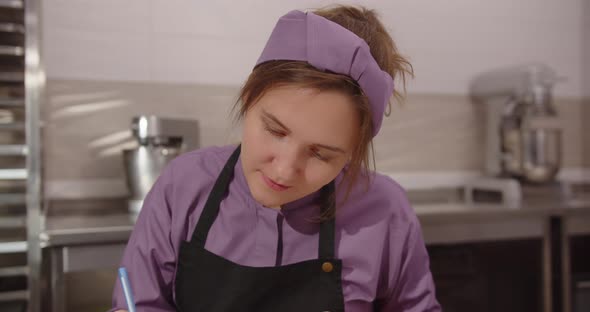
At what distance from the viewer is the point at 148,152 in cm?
162

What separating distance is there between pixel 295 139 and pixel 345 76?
130 mm

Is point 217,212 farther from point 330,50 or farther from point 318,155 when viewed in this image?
point 330,50

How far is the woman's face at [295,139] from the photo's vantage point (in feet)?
→ 2.73

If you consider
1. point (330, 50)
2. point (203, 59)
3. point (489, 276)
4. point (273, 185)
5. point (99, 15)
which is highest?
point (99, 15)

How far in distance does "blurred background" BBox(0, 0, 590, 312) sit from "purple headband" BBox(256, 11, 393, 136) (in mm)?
702

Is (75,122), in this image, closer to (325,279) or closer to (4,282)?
(4,282)

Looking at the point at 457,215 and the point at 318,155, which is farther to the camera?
the point at 457,215

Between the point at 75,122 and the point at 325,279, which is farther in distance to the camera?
the point at 75,122

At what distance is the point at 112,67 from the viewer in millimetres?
1892

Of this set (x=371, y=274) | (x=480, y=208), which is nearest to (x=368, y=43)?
(x=371, y=274)

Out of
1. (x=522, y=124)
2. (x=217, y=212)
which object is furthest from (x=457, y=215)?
(x=217, y=212)

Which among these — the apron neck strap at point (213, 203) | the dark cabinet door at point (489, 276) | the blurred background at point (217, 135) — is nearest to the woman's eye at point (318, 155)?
the apron neck strap at point (213, 203)

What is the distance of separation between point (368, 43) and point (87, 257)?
38.9 inches

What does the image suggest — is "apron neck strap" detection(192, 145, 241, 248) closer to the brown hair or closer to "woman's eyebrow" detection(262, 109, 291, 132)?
the brown hair
